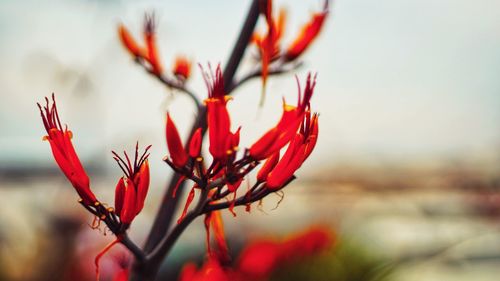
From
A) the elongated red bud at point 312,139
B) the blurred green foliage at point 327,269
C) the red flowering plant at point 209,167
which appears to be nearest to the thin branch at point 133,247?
the red flowering plant at point 209,167

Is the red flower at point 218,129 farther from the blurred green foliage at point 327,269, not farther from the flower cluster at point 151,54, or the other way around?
the blurred green foliage at point 327,269

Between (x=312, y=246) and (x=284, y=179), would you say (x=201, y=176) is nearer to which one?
(x=284, y=179)

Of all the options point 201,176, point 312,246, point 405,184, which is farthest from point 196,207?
point 405,184

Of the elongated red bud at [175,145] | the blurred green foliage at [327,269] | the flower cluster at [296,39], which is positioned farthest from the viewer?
the blurred green foliage at [327,269]

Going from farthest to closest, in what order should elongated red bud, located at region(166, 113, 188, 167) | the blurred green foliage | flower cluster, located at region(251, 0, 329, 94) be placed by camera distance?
the blurred green foliage < flower cluster, located at region(251, 0, 329, 94) < elongated red bud, located at region(166, 113, 188, 167)

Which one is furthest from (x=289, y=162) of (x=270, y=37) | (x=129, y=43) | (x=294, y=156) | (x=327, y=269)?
(x=327, y=269)

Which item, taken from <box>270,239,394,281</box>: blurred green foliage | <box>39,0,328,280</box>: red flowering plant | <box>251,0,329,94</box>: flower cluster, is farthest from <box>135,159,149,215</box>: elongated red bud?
<box>270,239,394,281</box>: blurred green foliage

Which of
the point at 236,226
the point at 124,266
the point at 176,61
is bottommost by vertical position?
the point at 124,266

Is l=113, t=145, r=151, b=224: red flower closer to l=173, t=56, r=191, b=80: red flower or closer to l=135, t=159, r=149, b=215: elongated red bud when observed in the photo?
l=135, t=159, r=149, b=215: elongated red bud
